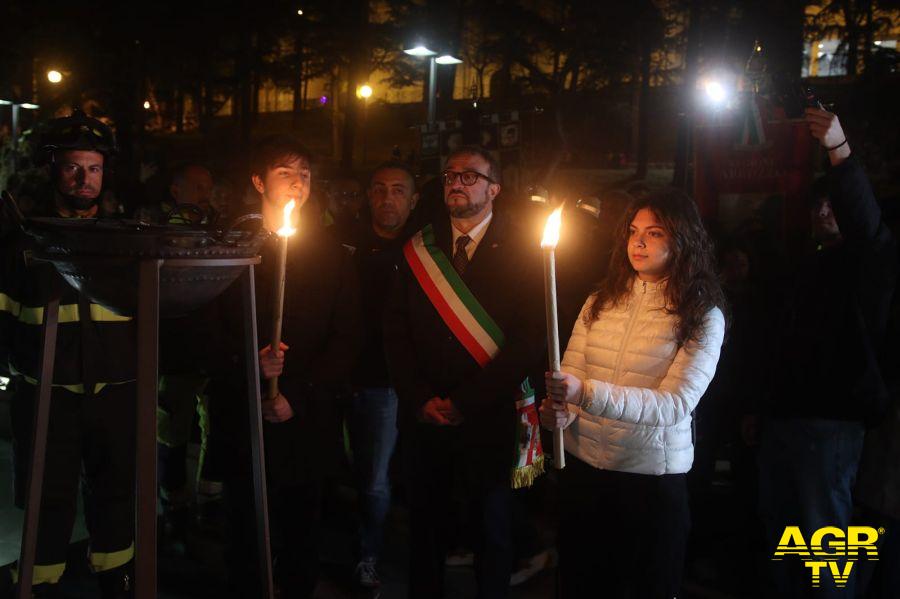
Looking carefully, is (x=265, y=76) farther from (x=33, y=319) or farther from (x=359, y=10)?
(x=33, y=319)

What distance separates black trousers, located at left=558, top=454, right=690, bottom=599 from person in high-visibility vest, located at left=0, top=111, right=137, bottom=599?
→ 6.67 feet

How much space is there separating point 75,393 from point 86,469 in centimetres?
39

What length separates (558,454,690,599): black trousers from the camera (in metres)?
3.00

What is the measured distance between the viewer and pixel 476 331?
360cm

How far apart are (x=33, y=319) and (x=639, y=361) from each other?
2628 millimetres

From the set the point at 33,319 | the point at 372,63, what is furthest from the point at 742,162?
the point at 372,63

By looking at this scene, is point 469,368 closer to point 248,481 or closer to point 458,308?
point 458,308

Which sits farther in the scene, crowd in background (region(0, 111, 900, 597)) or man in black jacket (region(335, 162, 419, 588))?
man in black jacket (region(335, 162, 419, 588))

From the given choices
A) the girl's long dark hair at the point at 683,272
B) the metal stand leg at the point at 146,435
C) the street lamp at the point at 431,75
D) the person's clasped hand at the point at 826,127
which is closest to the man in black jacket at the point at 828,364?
the person's clasped hand at the point at 826,127

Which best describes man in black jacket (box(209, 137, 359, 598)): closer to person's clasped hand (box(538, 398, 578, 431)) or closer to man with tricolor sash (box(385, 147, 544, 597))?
man with tricolor sash (box(385, 147, 544, 597))

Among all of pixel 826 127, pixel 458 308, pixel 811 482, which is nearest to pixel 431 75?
pixel 458 308

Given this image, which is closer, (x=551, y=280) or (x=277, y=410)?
(x=551, y=280)

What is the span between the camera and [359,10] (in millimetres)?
25312

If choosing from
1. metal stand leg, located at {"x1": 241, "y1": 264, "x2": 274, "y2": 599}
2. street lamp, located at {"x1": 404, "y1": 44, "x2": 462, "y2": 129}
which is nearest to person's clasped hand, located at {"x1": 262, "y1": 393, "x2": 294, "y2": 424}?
metal stand leg, located at {"x1": 241, "y1": 264, "x2": 274, "y2": 599}
